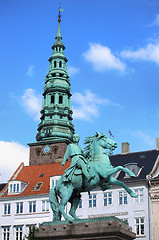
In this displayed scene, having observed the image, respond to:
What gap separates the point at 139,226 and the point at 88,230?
31.8m

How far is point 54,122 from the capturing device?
243 feet

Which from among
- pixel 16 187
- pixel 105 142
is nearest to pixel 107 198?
pixel 16 187

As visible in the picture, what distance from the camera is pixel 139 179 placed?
47.1 metres

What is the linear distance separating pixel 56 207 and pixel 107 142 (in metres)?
3.16

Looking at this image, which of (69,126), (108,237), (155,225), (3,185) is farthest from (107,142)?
(69,126)

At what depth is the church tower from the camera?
74812 mm

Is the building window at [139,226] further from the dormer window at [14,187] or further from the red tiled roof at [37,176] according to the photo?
the dormer window at [14,187]

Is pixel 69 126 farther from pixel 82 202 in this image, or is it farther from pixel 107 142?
pixel 107 142

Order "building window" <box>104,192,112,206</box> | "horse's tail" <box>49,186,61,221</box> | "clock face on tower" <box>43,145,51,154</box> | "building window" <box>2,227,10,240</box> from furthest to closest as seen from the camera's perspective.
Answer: "clock face on tower" <box>43,145,51,154</box>, "building window" <box>2,227,10,240</box>, "building window" <box>104,192,112,206</box>, "horse's tail" <box>49,186,61,221</box>

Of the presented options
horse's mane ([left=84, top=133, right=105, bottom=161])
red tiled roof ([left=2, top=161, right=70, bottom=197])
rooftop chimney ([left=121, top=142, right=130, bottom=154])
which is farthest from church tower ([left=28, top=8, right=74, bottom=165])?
horse's mane ([left=84, top=133, right=105, bottom=161])

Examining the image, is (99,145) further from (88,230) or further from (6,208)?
(6,208)

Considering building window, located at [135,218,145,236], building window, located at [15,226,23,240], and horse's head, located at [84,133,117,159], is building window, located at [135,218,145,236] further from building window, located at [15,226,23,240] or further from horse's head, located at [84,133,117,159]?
horse's head, located at [84,133,117,159]

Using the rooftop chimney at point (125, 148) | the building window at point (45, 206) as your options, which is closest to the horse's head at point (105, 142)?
the building window at point (45, 206)

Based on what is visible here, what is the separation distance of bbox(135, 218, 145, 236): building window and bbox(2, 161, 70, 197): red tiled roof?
11241 mm
